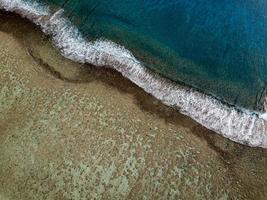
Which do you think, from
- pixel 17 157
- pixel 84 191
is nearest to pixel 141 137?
pixel 84 191

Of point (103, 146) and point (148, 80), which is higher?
point (148, 80)

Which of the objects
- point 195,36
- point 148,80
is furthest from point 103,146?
point 195,36

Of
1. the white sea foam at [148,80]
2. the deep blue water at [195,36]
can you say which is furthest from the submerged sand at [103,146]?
the deep blue water at [195,36]

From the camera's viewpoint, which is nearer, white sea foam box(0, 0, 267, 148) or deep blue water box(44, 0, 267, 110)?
white sea foam box(0, 0, 267, 148)

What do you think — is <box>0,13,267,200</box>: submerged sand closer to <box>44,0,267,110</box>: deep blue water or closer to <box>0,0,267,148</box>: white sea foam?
<box>0,0,267,148</box>: white sea foam

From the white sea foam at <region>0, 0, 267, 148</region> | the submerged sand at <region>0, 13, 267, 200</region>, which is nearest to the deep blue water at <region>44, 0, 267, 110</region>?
the white sea foam at <region>0, 0, 267, 148</region>

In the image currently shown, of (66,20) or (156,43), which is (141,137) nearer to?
(156,43)

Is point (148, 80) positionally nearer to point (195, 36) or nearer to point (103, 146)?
point (195, 36)
